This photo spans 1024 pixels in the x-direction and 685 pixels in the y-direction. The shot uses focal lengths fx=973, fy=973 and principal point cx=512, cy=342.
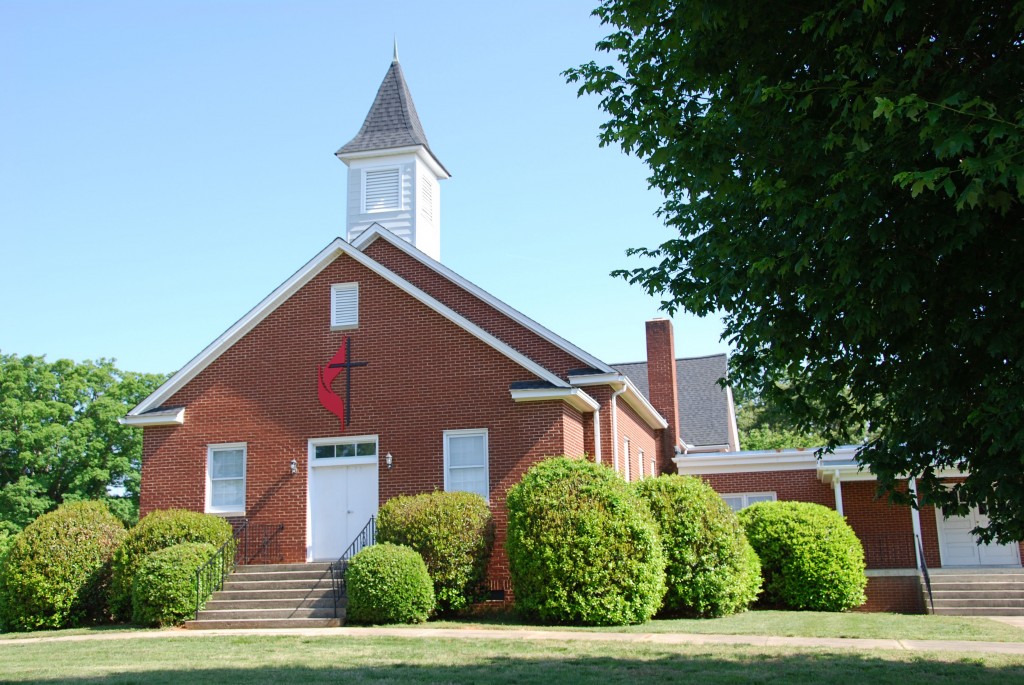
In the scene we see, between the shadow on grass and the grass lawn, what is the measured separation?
2.66 metres

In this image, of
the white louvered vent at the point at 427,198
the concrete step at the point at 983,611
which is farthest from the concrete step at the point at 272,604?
the concrete step at the point at 983,611

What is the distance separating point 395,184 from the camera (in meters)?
25.3

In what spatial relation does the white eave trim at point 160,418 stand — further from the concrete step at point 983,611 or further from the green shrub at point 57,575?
the concrete step at point 983,611

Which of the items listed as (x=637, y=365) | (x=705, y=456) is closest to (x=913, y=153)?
(x=705, y=456)

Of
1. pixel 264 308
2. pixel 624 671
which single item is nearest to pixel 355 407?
pixel 264 308

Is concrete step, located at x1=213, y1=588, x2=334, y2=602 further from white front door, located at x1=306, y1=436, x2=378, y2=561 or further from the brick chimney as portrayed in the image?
the brick chimney

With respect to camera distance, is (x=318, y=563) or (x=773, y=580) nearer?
(x=318, y=563)

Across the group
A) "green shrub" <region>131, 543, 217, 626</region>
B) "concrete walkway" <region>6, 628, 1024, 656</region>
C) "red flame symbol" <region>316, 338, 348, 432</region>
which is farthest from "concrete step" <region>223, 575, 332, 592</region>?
"red flame symbol" <region>316, 338, 348, 432</region>

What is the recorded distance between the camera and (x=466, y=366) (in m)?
19.8

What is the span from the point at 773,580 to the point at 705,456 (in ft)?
19.1

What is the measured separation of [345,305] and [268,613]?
678 centimetres

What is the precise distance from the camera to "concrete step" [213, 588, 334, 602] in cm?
1750

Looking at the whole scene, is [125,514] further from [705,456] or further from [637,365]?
[705,456]

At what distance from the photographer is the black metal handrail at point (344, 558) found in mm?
17328
